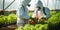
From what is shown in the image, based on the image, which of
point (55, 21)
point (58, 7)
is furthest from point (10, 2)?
point (55, 21)

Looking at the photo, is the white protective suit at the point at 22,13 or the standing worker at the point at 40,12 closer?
the white protective suit at the point at 22,13

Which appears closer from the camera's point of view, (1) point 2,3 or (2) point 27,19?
(2) point 27,19

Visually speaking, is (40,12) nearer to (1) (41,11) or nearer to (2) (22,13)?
(1) (41,11)

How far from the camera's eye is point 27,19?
2596 mm

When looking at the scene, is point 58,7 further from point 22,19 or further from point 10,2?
point 22,19

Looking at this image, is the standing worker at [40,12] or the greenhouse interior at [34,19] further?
the standing worker at [40,12]

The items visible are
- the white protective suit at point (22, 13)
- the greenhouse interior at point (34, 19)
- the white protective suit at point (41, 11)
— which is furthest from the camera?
the white protective suit at point (41, 11)

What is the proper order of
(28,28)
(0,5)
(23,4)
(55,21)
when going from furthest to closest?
(0,5) → (23,4) → (55,21) → (28,28)

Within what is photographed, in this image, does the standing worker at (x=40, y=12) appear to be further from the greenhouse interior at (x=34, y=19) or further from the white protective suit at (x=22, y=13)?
the white protective suit at (x=22, y=13)

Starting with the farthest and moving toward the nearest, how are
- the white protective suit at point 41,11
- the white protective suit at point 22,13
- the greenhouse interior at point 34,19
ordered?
1. the white protective suit at point 41,11
2. the white protective suit at point 22,13
3. the greenhouse interior at point 34,19

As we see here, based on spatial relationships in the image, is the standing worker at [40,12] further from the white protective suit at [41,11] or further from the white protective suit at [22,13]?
the white protective suit at [22,13]

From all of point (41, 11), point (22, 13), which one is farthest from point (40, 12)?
point (22, 13)

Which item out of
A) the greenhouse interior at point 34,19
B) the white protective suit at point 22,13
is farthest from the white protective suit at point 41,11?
the white protective suit at point 22,13

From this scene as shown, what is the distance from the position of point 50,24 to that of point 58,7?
3559 millimetres
